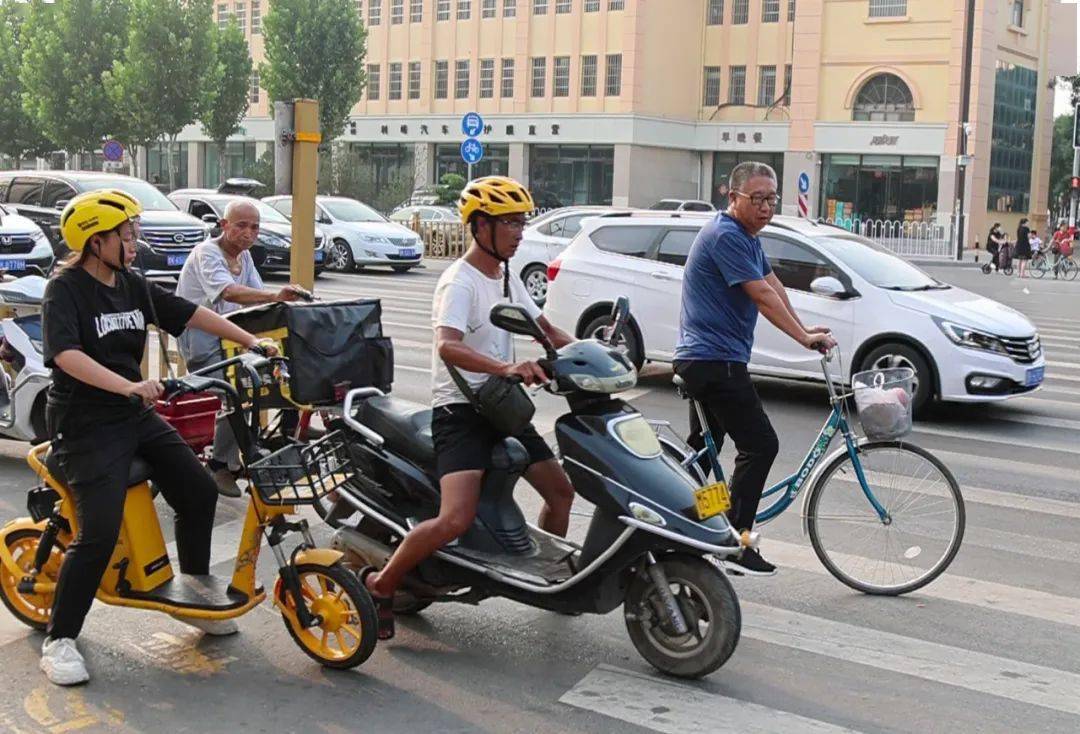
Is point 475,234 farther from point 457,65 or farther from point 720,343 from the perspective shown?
point 457,65

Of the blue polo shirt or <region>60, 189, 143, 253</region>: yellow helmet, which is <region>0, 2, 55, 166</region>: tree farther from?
<region>60, 189, 143, 253</region>: yellow helmet

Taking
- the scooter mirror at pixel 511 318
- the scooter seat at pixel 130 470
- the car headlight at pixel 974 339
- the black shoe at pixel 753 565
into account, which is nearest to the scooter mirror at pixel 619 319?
the scooter mirror at pixel 511 318

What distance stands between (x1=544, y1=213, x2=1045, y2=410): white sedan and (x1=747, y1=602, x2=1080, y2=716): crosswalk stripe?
15.4 feet

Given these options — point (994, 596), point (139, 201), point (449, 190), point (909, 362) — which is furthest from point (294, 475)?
point (449, 190)

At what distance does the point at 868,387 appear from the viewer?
5.96 meters

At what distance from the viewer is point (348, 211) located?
88.8 ft

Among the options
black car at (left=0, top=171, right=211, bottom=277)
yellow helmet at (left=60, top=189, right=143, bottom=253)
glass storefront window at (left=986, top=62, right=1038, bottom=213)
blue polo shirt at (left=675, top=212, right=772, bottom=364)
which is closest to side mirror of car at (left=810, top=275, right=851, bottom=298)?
blue polo shirt at (left=675, top=212, right=772, bottom=364)

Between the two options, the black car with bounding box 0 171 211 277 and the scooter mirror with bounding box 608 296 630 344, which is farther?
the black car with bounding box 0 171 211 277

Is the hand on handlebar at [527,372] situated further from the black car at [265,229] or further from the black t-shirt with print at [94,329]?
the black car at [265,229]

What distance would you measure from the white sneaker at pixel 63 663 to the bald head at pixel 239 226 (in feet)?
10.9

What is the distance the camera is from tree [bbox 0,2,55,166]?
5640 cm

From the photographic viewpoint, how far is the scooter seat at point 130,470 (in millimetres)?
4883

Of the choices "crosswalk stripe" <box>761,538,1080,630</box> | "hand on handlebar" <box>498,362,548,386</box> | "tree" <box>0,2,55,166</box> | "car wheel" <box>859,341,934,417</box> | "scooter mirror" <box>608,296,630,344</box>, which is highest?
"tree" <box>0,2,55,166</box>

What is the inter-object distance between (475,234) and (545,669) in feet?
5.55
